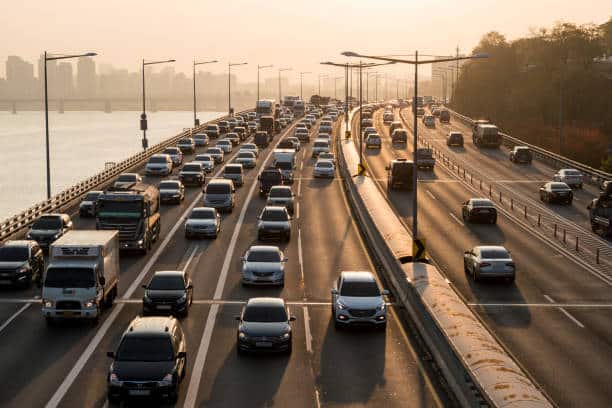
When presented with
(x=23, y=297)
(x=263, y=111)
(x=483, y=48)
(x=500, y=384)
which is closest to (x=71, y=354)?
(x=23, y=297)

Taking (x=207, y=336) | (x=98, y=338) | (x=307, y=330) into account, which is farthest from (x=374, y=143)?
(x=98, y=338)

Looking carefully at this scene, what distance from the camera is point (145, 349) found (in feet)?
78.7

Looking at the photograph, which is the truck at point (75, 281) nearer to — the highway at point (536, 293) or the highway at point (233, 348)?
the highway at point (233, 348)

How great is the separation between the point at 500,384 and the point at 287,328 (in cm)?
798

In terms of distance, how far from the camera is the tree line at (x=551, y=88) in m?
137

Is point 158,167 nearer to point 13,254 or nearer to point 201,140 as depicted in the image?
point 201,140

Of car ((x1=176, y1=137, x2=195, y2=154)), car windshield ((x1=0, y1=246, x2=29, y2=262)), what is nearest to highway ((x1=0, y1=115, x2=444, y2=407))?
car windshield ((x1=0, y1=246, x2=29, y2=262))

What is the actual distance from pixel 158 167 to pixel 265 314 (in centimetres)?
5189

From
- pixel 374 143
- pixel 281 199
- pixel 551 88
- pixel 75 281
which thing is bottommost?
pixel 75 281

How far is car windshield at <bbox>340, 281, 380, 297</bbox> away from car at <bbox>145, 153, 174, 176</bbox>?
48297 mm

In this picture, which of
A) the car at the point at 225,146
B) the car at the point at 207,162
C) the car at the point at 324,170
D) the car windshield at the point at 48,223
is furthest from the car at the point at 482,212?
the car at the point at 225,146

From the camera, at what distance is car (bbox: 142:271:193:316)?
3300 cm

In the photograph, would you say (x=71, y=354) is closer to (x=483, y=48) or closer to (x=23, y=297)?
(x=23, y=297)

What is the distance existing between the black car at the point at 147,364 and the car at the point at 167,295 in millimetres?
7587
